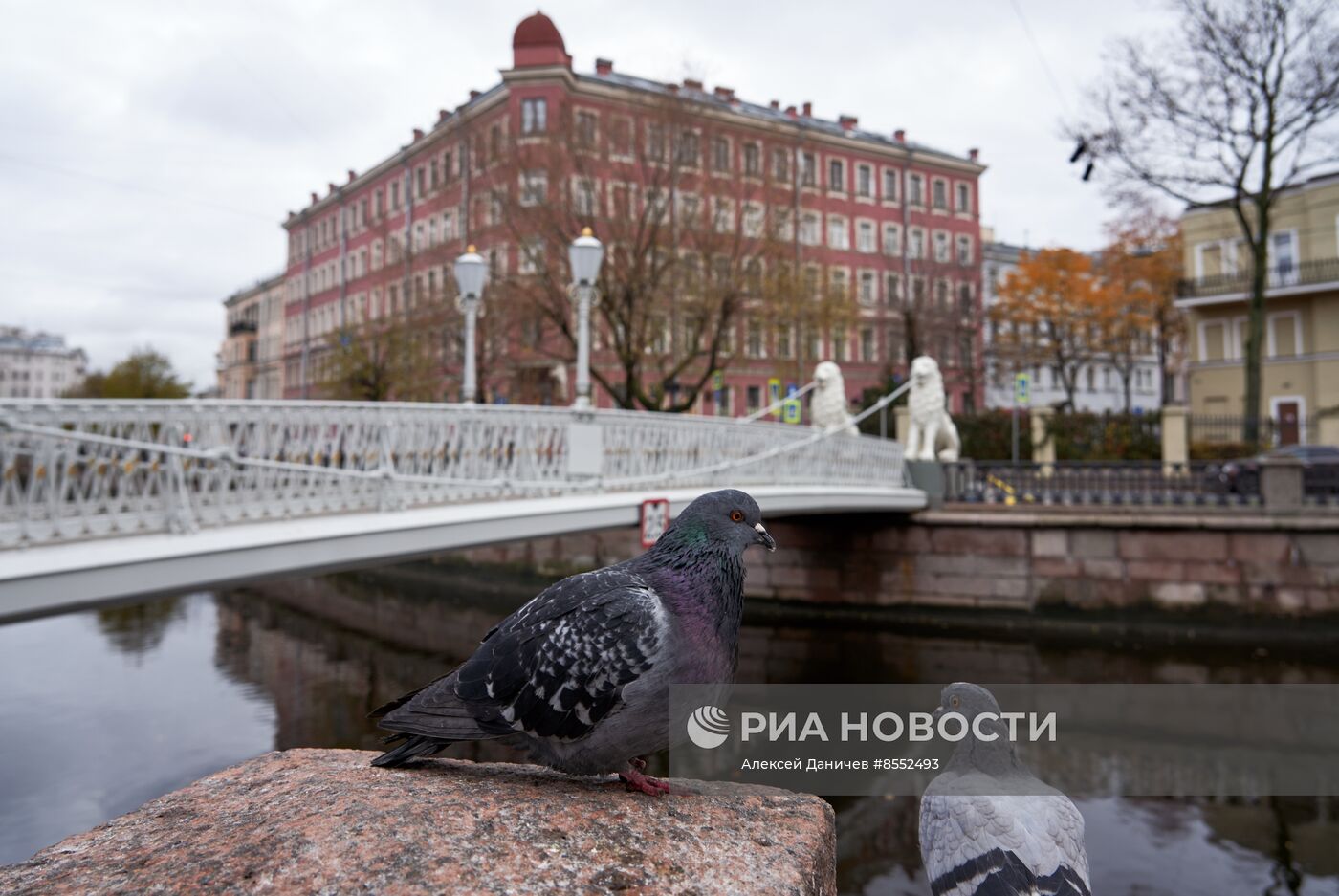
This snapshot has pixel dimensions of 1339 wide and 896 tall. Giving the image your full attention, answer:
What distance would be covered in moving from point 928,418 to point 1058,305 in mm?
23824

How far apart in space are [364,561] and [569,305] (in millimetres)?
12168

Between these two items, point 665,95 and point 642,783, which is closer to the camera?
point 642,783

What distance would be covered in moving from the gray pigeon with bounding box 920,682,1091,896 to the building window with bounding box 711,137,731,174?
750 inches

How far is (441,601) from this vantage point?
18.0m

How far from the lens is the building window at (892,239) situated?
41.6 meters

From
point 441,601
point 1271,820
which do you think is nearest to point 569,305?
point 441,601

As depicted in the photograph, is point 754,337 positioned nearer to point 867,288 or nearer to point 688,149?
point 688,149

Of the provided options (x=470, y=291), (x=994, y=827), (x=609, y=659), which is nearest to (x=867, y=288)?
(x=470, y=291)

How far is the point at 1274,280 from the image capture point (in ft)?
97.9

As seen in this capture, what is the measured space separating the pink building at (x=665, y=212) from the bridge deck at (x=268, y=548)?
1133cm

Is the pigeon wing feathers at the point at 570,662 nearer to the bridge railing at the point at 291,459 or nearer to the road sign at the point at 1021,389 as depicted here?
the bridge railing at the point at 291,459

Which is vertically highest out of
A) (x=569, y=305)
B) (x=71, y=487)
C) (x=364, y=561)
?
(x=569, y=305)

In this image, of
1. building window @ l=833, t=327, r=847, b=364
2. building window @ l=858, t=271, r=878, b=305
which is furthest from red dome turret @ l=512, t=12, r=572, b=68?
building window @ l=858, t=271, r=878, b=305

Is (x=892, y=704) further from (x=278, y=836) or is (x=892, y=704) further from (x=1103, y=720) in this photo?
(x=278, y=836)
